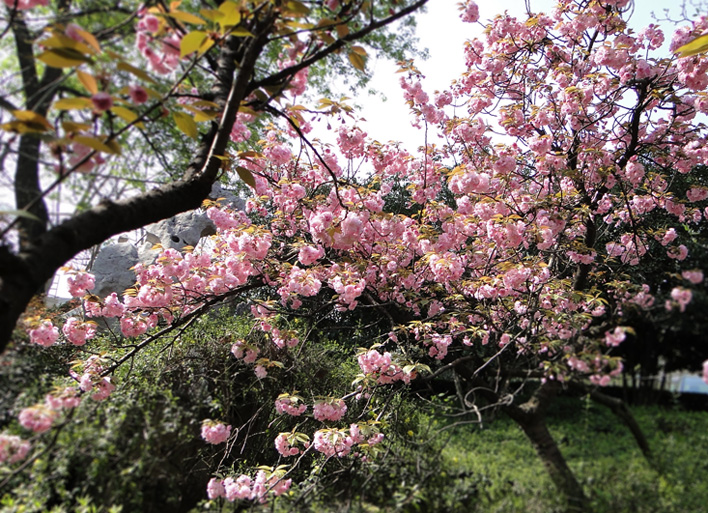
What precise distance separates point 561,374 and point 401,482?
3.02 ft

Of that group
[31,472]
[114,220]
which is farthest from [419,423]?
[114,220]

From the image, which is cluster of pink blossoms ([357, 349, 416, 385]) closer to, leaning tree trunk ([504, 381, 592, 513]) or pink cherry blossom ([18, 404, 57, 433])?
leaning tree trunk ([504, 381, 592, 513])

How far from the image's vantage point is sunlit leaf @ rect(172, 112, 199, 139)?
161 cm

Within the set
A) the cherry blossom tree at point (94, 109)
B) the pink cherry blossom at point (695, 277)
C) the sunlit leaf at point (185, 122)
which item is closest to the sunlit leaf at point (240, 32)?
the cherry blossom tree at point (94, 109)

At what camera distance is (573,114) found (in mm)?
3412

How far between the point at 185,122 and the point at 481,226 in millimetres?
2546

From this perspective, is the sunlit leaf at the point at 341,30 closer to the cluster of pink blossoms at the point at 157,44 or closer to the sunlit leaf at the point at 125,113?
the cluster of pink blossoms at the point at 157,44

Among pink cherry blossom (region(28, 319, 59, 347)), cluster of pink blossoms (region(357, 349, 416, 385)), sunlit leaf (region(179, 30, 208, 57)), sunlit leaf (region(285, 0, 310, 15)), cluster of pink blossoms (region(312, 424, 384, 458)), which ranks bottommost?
cluster of pink blossoms (region(312, 424, 384, 458))

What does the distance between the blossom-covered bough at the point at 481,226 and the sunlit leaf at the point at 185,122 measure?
78 cm

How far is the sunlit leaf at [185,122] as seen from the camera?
1611 mm

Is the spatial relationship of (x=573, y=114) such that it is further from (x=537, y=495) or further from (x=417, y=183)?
(x=537, y=495)

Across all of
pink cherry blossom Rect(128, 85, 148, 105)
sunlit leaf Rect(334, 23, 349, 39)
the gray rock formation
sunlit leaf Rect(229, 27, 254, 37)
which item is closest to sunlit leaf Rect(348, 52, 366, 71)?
sunlit leaf Rect(334, 23, 349, 39)

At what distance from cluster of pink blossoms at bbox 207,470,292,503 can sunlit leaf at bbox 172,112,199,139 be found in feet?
6.13

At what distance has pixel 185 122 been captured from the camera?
1.64 m
